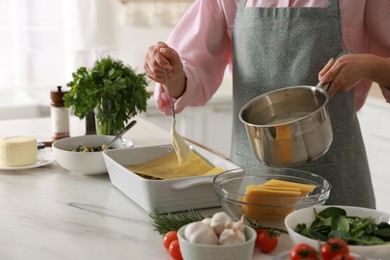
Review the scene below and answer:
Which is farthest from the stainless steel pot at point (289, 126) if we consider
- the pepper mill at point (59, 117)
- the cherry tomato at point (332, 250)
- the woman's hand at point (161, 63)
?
the pepper mill at point (59, 117)

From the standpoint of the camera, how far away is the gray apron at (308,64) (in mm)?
1688

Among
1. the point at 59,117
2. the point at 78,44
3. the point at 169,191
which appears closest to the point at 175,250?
the point at 169,191

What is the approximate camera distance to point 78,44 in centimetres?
363

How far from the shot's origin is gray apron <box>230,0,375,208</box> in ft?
5.54

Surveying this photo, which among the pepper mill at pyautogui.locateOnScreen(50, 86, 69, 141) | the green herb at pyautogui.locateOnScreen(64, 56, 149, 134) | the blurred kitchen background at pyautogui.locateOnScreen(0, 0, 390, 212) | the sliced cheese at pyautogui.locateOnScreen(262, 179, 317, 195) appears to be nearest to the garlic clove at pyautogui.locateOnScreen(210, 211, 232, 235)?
the sliced cheese at pyautogui.locateOnScreen(262, 179, 317, 195)

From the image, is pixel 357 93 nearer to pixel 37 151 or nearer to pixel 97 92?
pixel 97 92

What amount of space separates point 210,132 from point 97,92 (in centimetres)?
171

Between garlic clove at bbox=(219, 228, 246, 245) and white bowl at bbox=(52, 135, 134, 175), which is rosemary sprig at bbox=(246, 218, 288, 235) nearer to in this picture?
garlic clove at bbox=(219, 228, 246, 245)

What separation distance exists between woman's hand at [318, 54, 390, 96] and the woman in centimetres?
19

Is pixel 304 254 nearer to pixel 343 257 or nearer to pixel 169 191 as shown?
pixel 343 257

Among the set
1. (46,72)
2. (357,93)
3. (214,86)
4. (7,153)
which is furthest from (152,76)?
(46,72)

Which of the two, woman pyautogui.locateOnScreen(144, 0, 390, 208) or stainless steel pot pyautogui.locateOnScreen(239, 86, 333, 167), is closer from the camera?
stainless steel pot pyautogui.locateOnScreen(239, 86, 333, 167)

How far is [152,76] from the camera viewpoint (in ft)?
5.30

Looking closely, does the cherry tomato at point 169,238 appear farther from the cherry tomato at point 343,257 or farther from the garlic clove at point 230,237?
the cherry tomato at point 343,257
